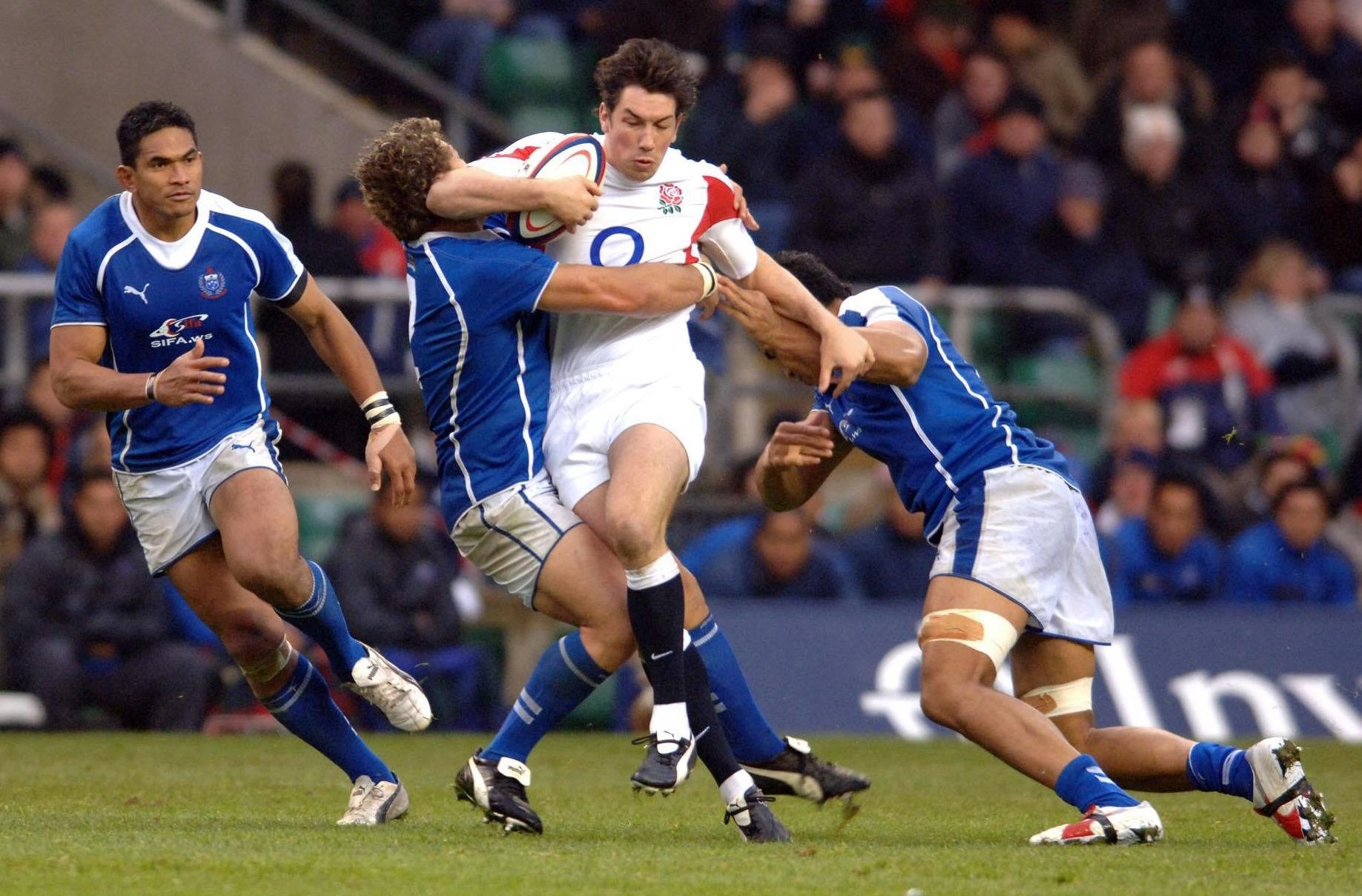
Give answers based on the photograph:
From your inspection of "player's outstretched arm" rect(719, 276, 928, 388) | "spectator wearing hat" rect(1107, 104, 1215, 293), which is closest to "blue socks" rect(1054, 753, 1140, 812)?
"player's outstretched arm" rect(719, 276, 928, 388)

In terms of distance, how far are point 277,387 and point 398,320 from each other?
0.86 meters

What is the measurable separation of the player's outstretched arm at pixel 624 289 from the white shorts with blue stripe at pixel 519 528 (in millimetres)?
616

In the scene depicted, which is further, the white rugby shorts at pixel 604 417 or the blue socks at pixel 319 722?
the blue socks at pixel 319 722

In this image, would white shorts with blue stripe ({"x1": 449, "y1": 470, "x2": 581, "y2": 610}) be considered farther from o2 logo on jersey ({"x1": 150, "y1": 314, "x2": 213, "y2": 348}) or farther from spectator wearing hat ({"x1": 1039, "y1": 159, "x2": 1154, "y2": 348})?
spectator wearing hat ({"x1": 1039, "y1": 159, "x2": 1154, "y2": 348})

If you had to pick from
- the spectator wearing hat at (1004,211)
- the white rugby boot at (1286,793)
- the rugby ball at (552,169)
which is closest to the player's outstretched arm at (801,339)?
the rugby ball at (552,169)

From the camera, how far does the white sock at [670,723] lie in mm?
6348

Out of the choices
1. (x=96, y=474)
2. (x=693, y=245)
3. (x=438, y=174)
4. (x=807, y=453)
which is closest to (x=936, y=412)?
(x=807, y=453)

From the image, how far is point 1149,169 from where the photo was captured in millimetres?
15445

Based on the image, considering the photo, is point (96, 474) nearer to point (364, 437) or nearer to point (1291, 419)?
point (364, 437)

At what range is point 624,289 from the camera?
658 cm

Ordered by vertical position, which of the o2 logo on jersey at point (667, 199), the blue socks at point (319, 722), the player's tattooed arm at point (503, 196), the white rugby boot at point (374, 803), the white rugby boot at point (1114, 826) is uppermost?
the o2 logo on jersey at point (667, 199)

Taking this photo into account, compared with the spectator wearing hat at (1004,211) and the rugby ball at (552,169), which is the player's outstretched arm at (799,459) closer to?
the rugby ball at (552,169)

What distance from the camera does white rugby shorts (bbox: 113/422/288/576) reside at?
7164mm

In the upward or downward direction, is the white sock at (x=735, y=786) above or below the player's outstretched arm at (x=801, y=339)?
below
